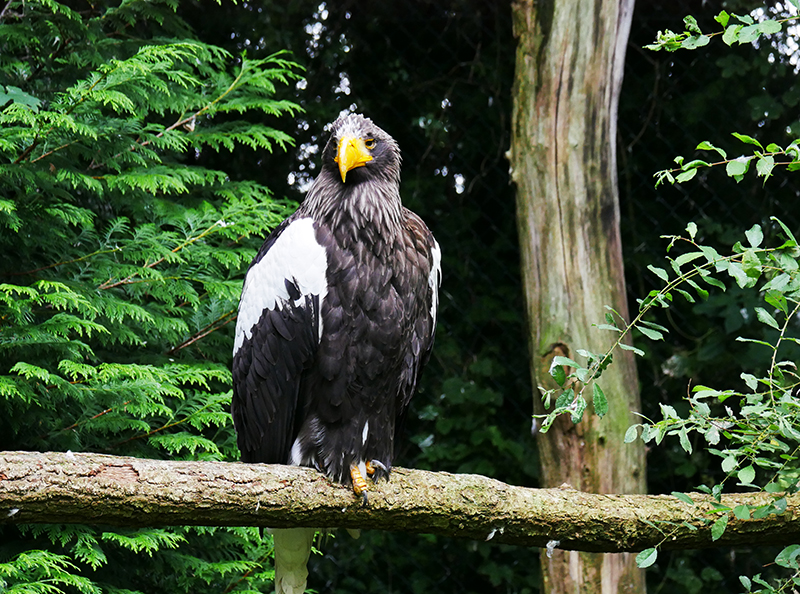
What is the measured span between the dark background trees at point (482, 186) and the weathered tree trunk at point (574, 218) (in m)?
0.72

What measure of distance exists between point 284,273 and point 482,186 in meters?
1.77

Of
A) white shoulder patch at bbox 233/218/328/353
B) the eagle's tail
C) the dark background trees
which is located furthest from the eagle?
the dark background trees

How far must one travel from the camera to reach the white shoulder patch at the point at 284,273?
81.0 inches

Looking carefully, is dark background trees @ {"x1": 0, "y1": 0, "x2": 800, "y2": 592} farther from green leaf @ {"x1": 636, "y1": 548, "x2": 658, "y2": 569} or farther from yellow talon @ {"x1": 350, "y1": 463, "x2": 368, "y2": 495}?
green leaf @ {"x1": 636, "y1": 548, "x2": 658, "y2": 569}

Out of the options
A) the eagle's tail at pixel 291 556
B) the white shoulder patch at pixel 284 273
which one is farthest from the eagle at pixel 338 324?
the eagle's tail at pixel 291 556

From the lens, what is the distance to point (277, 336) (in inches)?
83.4

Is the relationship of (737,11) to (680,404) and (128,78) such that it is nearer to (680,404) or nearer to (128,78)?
(680,404)

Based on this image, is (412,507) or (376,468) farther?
(376,468)

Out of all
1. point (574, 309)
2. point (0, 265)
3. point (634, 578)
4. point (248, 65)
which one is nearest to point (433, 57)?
point (248, 65)

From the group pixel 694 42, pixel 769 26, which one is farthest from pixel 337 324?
pixel 769 26

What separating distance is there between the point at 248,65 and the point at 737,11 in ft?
6.51

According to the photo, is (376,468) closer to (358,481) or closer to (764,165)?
(358,481)

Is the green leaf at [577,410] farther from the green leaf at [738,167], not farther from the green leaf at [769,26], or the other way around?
the green leaf at [769,26]

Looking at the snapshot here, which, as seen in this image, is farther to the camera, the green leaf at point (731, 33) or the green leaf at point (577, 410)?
the green leaf at point (577, 410)
